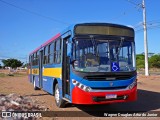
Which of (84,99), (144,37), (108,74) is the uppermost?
(144,37)

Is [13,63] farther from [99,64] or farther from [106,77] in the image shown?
[106,77]

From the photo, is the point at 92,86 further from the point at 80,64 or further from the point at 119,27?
the point at 119,27

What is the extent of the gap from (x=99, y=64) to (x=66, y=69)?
1699 mm

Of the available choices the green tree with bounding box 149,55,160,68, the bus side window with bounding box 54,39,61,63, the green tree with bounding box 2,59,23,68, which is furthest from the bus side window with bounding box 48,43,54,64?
the green tree with bounding box 2,59,23,68

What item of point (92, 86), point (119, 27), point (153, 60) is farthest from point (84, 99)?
point (153, 60)

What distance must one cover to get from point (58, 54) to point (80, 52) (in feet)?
7.88

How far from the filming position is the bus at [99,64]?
9.63 m

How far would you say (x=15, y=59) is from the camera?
442ft

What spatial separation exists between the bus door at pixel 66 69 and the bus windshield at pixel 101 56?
2.60 ft

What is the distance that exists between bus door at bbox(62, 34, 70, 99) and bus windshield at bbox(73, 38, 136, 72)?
791 millimetres

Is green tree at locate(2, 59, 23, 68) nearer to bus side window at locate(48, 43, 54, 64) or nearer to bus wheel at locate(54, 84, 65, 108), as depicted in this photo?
bus side window at locate(48, 43, 54, 64)

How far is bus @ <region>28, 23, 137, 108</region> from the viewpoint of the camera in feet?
31.6

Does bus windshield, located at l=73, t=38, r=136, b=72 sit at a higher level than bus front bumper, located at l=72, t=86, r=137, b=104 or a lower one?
higher

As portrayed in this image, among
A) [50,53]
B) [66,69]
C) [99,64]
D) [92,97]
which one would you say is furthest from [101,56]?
[50,53]
